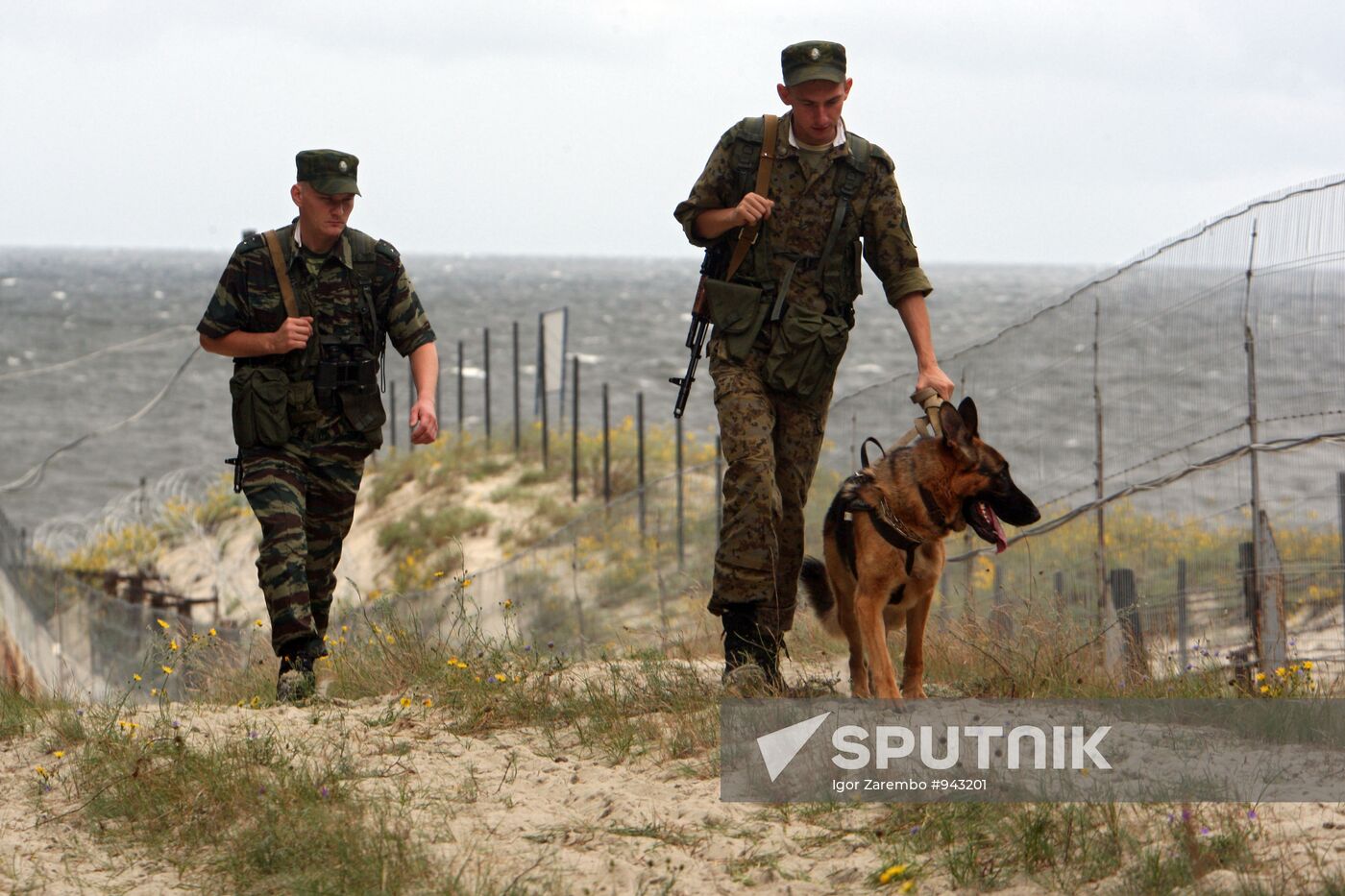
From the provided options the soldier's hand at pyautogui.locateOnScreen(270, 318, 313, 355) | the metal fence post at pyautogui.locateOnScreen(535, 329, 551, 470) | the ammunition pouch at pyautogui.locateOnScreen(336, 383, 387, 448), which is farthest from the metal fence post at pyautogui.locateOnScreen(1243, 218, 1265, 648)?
the metal fence post at pyautogui.locateOnScreen(535, 329, 551, 470)

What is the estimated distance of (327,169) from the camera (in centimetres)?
565

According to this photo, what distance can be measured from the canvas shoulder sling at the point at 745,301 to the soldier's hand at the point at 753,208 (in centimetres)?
17

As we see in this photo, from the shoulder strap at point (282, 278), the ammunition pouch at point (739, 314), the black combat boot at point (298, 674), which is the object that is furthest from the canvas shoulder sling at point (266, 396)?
the ammunition pouch at point (739, 314)

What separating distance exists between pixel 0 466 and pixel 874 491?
2966cm

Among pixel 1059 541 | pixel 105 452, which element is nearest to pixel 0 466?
pixel 105 452

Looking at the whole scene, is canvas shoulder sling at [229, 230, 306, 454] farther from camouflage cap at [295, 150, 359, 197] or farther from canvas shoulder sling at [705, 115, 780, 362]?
canvas shoulder sling at [705, 115, 780, 362]

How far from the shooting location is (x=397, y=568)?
1697 cm

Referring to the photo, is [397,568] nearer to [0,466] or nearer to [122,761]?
[122,761]

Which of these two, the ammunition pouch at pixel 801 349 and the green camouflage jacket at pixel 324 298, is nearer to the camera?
the ammunition pouch at pixel 801 349

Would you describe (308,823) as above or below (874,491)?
below

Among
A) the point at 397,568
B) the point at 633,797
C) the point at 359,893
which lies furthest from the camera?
the point at 397,568

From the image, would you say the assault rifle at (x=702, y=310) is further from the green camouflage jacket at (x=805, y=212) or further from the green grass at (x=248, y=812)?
the green grass at (x=248, y=812)

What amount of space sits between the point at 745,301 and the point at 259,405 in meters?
1.89

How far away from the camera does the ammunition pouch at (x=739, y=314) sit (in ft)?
17.6
